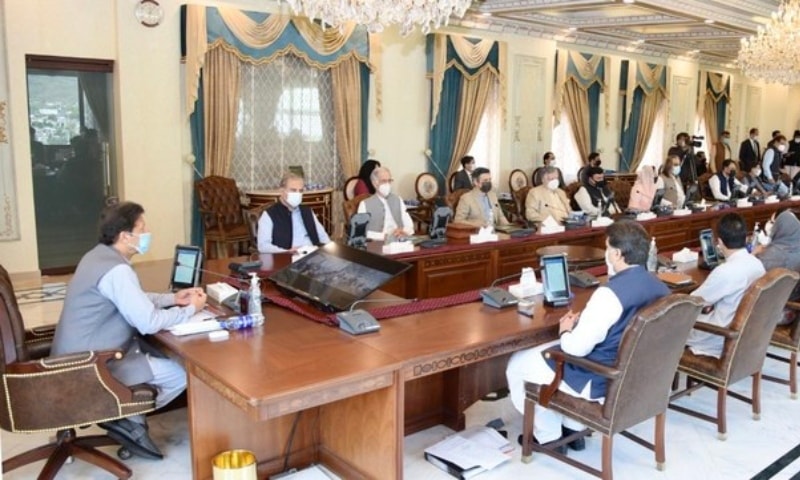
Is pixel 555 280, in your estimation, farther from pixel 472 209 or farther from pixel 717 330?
pixel 472 209

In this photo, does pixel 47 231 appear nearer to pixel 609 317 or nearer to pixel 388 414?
pixel 388 414

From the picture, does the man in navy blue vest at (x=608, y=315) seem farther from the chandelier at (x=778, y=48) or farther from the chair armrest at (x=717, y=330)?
the chandelier at (x=778, y=48)

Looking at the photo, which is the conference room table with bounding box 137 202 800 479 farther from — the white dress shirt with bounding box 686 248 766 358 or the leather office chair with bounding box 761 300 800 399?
the leather office chair with bounding box 761 300 800 399

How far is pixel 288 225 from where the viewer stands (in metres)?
5.11

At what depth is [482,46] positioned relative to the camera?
31.7 feet

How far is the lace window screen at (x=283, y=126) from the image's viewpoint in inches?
309

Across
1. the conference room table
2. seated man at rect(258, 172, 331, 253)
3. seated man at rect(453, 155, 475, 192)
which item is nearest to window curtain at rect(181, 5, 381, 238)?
seated man at rect(453, 155, 475, 192)

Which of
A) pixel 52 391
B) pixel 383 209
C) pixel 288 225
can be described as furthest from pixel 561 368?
pixel 383 209

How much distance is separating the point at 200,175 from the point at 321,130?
174 cm

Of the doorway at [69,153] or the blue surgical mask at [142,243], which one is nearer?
the blue surgical mask at [142,243]

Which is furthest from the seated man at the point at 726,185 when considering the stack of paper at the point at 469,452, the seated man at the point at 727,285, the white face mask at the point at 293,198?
the stack of paper at the point at 469,452

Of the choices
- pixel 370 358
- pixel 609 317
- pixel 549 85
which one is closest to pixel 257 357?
pixel 370 358

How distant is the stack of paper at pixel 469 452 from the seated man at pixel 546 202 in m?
3.71

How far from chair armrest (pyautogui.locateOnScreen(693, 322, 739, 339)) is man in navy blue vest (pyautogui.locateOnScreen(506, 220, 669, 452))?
23.4 inches
